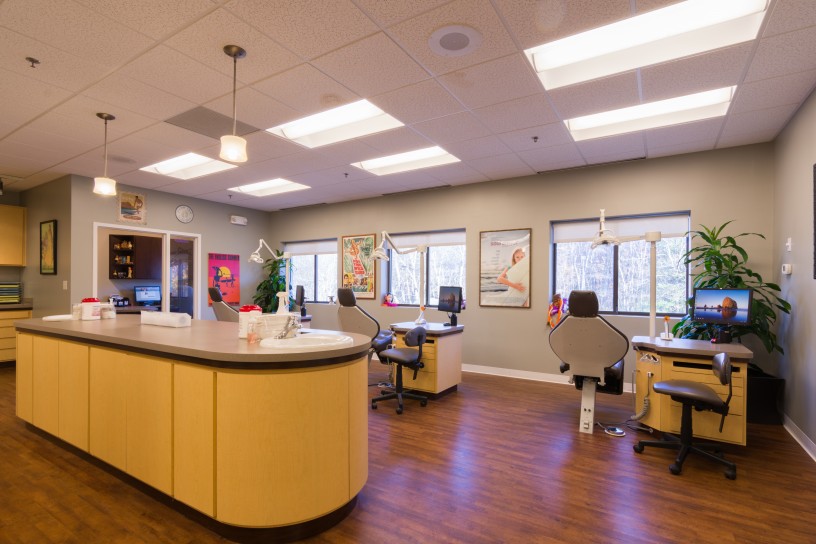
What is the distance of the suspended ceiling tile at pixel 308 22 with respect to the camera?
2250 millimetres

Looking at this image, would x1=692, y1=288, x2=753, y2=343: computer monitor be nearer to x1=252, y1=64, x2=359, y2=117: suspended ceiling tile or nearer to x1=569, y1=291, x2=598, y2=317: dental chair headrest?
x1=569, y1=291, x2=598, y2=317: dental chair headrest

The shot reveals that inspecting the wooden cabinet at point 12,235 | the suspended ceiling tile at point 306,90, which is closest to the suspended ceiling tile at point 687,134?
the suspended ceiling tile at point 306,90

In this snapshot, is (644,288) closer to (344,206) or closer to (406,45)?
(406,45)

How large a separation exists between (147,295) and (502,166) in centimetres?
697

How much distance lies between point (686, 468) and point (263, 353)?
300 cm

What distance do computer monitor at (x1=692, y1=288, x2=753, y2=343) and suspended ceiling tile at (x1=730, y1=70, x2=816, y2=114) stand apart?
1580mm

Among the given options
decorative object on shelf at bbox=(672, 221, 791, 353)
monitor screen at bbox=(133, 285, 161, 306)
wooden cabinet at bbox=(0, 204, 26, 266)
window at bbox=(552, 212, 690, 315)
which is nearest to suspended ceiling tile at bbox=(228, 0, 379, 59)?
window at bbox=(552, 212, 690, 315)

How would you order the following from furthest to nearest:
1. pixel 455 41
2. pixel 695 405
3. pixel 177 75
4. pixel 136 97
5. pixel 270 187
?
pixel 270 187 < pixel 136 97 < pixel 177 75 < pixel 695 405 < pixel 455 41

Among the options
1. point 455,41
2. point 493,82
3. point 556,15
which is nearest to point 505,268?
point 493,82

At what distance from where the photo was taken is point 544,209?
5.61m

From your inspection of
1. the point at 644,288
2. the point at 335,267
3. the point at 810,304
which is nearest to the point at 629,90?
the point at 810,304

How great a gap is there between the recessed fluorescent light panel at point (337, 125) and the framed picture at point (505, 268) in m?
2.60

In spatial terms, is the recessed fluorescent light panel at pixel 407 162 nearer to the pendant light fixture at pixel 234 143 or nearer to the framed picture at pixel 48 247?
the pendant light fixture at pixel 234 143

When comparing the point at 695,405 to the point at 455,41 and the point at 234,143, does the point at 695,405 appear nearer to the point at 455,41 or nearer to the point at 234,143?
the point at 455,41
